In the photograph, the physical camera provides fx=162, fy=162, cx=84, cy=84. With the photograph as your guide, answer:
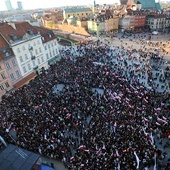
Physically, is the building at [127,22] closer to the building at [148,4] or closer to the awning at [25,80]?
the building at [148,4]

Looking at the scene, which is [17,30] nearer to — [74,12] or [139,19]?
[139,19]

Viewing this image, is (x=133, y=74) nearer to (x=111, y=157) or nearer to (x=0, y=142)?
(x=111, y=157)

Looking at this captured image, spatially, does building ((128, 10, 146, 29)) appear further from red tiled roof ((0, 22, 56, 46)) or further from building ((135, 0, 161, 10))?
red tiled roof ((0, 22, 56, 46))

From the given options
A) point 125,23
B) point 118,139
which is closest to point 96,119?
point 118,139

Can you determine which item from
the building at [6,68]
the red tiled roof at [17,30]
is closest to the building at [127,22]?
the red tiled roof at [17,30]

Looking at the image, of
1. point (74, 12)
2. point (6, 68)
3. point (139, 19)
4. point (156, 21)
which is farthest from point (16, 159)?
point (74, 12)
